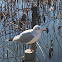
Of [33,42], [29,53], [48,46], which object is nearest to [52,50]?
[48,46]

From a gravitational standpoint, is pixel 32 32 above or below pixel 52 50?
above

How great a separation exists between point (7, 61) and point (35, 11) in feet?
6.13

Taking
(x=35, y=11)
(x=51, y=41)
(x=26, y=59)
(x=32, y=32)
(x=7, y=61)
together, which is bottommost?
(x=7, y=61)

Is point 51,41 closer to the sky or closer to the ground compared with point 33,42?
closer to the ground

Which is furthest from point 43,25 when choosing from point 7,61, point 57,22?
point 7,61

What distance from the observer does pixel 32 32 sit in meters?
1.85

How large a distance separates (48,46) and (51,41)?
0.52ft

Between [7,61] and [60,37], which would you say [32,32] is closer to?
[7,61]

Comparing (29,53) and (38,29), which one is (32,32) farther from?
(29,53)

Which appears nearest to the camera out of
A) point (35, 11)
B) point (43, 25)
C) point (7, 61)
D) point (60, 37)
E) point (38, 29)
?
point (35, 11)

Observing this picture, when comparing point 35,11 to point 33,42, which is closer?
point 35,11

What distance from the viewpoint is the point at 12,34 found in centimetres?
422

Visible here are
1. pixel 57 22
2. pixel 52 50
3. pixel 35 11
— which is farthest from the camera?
pixel 57 22

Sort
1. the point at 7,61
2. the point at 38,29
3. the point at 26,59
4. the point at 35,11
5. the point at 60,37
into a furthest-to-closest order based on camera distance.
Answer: the point at 60,37 < the point at 7,61 < the point at 38,29 < the point at 35,11 < the point at 26,59
